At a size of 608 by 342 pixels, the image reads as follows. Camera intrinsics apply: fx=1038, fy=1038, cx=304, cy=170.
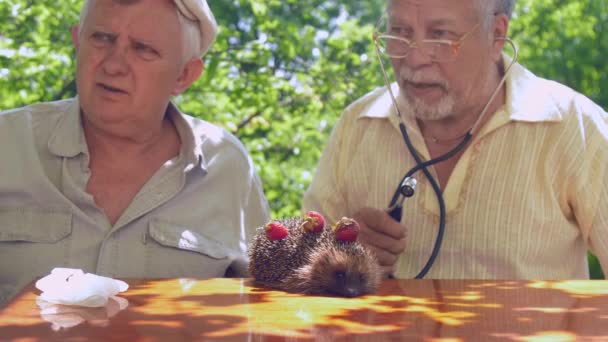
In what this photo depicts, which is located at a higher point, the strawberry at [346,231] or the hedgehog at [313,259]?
the strawberry at [346,231]

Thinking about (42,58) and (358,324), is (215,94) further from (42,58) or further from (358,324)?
(358,324)

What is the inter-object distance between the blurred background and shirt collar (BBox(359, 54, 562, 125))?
2.21m

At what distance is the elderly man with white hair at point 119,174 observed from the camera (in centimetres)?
352

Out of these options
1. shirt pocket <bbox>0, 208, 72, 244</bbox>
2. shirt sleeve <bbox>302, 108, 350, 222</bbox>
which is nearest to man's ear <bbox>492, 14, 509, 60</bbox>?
shirt sleeve <bbox>302, 108, 350, 222</bbox>

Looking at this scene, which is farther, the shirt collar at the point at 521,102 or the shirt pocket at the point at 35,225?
the shirt collar at the point at 521,102

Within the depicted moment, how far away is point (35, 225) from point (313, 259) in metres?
1.22

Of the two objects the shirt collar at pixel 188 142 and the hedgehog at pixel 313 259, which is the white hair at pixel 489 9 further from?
the hedgehog at pixel 313 259

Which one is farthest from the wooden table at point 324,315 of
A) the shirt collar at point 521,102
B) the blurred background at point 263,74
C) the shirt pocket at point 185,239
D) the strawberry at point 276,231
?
the blurred background at point 263,74

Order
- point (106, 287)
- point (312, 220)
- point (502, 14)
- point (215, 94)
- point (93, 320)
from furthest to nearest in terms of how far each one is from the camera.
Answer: point (215, 94)
point (502, 14)
point (312, 220)
point (106, 287)
point (93, 320)

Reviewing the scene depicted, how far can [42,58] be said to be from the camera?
6062 mm

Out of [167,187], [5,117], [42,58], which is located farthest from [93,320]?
[42,58]

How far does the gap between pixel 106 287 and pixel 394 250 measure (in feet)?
Result: 4.10

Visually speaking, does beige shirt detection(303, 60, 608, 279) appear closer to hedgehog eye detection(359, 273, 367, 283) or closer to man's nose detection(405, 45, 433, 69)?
man's nose detection(405, 45, 433, 69)

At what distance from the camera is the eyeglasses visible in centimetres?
383
